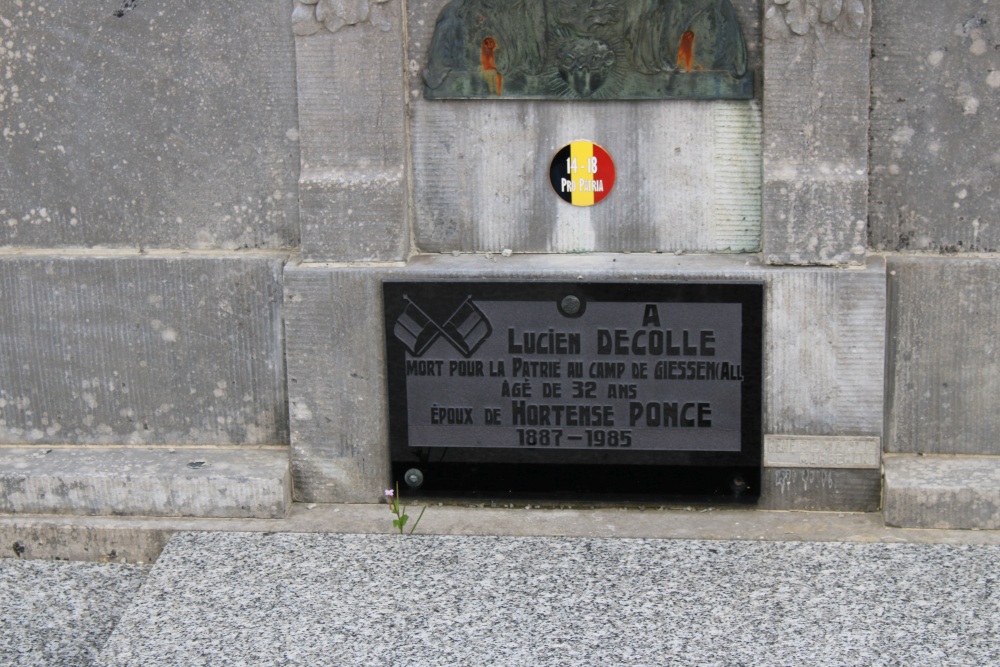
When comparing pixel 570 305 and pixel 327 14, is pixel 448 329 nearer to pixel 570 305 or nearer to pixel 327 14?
pixel 570 305

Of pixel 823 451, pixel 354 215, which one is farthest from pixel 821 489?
pixel 354 215

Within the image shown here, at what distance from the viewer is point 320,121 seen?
4.70 meters

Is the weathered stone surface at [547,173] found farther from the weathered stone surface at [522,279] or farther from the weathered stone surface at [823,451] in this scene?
the weathered stone surface at [823,451]

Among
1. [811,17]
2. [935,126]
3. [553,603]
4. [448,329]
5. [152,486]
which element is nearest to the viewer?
[553,603]

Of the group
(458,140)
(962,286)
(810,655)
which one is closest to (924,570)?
(810,655)

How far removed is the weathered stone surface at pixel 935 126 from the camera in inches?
179

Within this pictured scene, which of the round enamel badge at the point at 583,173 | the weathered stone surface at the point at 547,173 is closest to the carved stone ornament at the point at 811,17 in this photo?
the weathered stone surface at the point at 547,173

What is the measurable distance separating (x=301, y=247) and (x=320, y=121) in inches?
18.5

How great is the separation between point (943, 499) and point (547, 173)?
1835 millimetres

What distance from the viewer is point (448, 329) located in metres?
4.72

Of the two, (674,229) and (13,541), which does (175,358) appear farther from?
(674,229)

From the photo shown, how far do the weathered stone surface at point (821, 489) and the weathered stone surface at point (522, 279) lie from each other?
0.52ft

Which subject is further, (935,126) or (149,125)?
(149,125)

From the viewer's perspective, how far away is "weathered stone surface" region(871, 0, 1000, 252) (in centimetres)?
454
